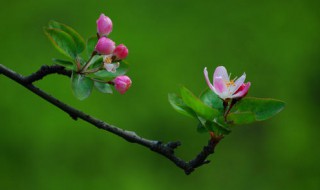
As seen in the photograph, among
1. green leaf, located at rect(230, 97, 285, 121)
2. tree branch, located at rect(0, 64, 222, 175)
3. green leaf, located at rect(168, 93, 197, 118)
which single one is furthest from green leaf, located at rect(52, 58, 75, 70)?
green leaf, located at rect(230, 97, 285, 121)

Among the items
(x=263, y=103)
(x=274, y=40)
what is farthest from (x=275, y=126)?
(x=263, y=103)

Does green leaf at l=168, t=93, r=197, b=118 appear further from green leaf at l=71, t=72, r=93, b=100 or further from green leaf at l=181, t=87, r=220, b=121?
green leaf at l=71, t=72, r=93, b=100

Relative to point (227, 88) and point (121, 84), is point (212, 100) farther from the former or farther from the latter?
point (121, 84)

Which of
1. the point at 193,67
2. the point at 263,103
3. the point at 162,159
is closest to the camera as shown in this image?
the point at 263,103

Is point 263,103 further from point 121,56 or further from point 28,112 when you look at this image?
point 28,112

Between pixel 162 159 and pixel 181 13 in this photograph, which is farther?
pixel 181 13

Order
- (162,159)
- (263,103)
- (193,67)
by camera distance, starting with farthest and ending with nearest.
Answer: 1. (193,67)
2. (162,159)
3. (263,103)
